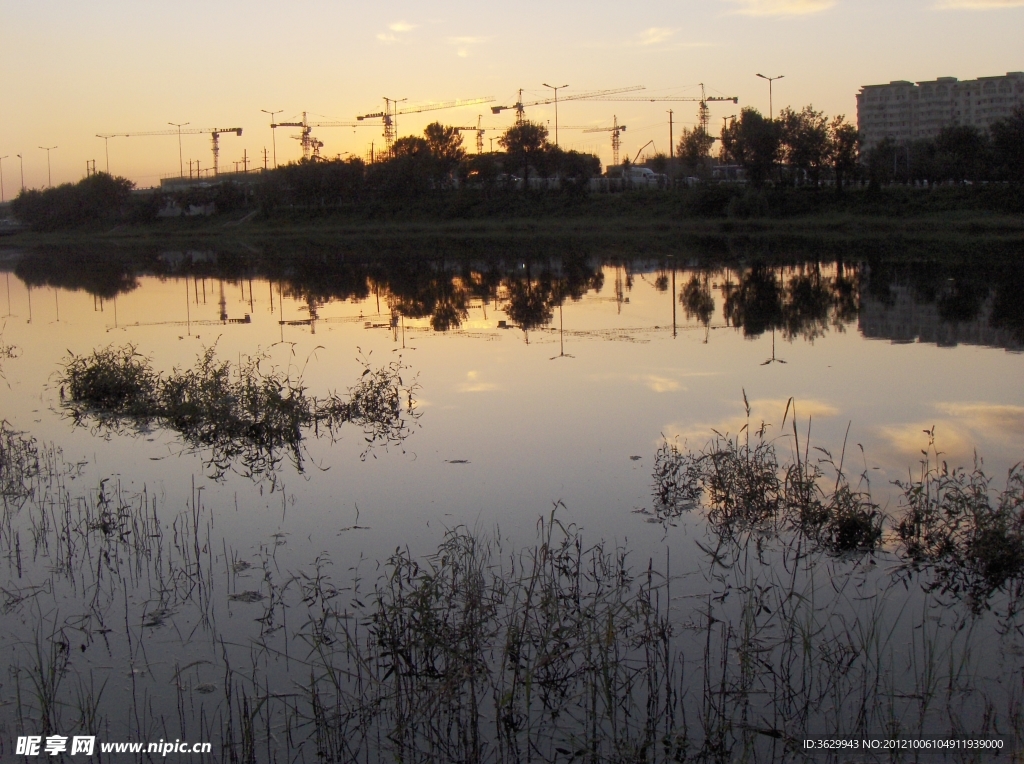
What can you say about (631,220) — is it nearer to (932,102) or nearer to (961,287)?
(961,287)

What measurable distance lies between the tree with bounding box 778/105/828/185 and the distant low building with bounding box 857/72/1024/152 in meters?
79.0

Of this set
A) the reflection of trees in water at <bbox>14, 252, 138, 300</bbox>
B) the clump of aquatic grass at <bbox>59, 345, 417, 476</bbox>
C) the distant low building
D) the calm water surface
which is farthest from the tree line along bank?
the clump of aquatic grass at <bbox>59, 345, 417, 476</bbox>

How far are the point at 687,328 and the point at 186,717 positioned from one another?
1477 centimetres

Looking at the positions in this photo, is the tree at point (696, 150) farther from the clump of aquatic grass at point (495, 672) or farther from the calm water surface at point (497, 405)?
the clump of aquatic grass at point (495, 672)

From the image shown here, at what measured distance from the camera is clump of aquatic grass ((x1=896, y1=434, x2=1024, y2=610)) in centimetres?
605

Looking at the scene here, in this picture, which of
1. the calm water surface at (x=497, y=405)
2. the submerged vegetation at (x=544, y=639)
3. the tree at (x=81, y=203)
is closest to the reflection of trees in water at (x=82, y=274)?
the calm water surface at (x=497, y=405)

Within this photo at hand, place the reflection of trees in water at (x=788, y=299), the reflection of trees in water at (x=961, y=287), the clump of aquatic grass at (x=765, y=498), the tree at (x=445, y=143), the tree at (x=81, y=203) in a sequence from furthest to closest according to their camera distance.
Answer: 1. the tree at (x=81, y=203)
2. the tree at (x=445, y=143)
3. the reflection of trees in water at (x=961, y=287)
4. the reflection of trees in water at (x=788, y=299)
5. the clump of aquatic grass at (x=765, y=498)

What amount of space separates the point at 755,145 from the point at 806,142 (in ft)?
11.1

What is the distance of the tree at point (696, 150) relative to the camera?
3268 inches

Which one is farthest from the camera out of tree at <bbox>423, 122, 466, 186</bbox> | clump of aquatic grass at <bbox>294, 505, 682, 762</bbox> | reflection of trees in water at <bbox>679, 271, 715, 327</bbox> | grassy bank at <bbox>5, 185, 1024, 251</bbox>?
tree at <bbox>423, 122, 466, 186</bbox>

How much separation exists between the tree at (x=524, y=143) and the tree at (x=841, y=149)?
26.0m

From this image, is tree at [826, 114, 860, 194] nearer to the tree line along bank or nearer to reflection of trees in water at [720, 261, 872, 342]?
the tree line along bank

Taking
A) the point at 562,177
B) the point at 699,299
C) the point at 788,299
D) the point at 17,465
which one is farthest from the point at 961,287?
the point at 562,177

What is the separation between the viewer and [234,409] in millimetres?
11109
